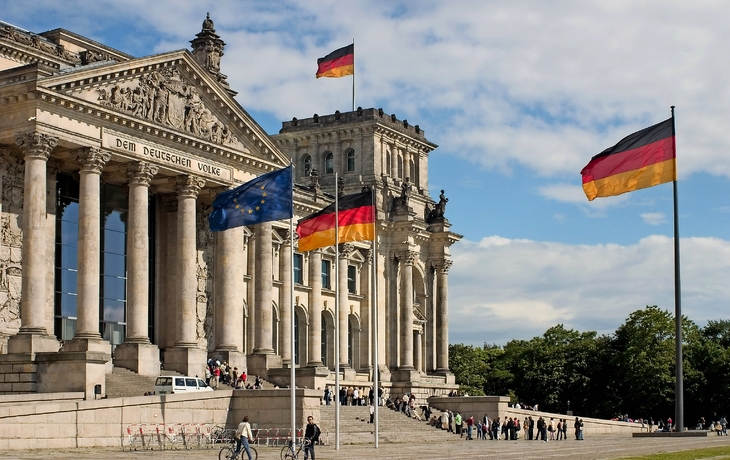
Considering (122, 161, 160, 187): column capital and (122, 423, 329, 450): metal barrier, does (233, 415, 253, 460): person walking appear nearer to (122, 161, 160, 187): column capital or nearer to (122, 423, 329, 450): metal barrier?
(122, 423, 329, 450): metal barrier

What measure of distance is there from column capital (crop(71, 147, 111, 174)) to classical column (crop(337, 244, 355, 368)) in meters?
36.1

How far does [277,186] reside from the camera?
160 ft

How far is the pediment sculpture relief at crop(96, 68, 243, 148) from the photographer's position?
195ft

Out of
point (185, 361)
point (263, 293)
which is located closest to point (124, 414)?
point (185, 361)

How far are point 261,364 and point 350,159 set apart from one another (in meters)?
33.8

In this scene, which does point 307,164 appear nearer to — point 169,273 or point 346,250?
point 346,250

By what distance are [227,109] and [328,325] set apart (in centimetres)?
3141

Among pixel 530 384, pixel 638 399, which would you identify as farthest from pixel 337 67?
pixel 530 384

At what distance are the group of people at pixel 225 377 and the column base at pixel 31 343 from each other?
31.9 feet

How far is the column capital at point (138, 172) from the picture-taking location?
60219 mm

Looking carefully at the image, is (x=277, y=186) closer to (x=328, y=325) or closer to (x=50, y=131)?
(x=50, y=131)

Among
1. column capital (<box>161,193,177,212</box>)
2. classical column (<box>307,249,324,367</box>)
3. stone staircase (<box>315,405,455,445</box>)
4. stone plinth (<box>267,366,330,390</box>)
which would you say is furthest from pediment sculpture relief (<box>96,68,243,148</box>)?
classical column (<box>307,249,324,367</box>)

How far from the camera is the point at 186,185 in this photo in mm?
63656

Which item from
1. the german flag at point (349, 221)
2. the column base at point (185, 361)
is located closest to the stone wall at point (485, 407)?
the column base at point (185, 361)
